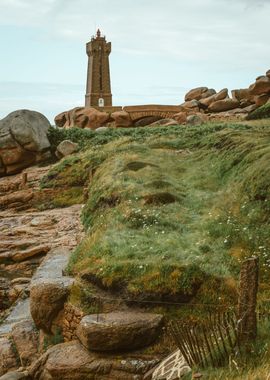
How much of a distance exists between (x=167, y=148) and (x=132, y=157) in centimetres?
275

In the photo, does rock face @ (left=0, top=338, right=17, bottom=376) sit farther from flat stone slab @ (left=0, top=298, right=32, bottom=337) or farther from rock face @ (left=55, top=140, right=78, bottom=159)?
rock face @ (left=55, top=140, right=78, bottom=159)

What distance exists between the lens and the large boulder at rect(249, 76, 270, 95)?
32.0m

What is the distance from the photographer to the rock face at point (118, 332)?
28.6 ft

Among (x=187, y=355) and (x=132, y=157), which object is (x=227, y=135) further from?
(x=187, y=355)

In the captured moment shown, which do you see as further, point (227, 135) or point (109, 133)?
point (109, 133)

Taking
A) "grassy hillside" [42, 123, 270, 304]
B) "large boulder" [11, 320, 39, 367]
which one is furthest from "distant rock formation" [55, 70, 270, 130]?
"large boulder" [11, 320, 39, 367]

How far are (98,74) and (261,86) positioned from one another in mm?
18677

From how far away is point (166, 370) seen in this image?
7629mm

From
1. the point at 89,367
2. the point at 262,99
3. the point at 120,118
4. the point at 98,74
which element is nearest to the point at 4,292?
the point at 89,367

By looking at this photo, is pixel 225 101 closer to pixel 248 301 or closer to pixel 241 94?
pixel 241 94

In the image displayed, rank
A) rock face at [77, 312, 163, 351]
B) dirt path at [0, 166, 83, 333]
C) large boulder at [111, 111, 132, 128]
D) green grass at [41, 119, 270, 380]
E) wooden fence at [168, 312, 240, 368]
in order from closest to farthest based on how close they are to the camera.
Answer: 1. wooden fence at [168, 312, 240, 368]
2. rock face at [77, 312, 163, 351]
3. green grass at [41, 119, 270, 380]
4. dirt path at [0, 166, 83, 333]
5. large boulder at [111, 111, 132, 128]

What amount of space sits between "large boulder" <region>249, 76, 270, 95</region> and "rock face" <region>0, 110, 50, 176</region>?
14210 mm

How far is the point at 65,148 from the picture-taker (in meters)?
25.4

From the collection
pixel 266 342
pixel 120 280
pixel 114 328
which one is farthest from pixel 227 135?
pixel 266 342
